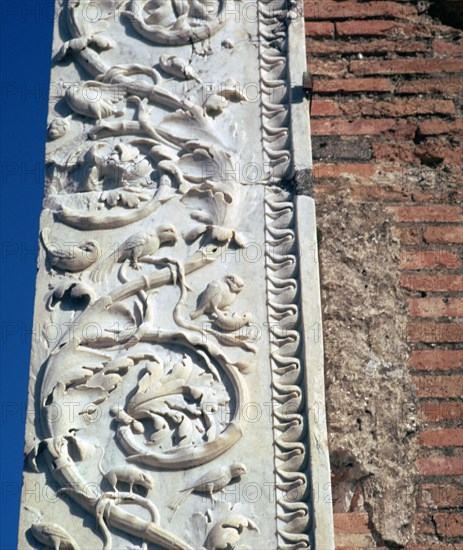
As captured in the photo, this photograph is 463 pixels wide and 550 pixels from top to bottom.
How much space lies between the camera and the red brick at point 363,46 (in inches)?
182

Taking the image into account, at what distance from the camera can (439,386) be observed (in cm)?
395

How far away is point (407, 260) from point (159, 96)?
3.41ft

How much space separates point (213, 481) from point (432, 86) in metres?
1.76

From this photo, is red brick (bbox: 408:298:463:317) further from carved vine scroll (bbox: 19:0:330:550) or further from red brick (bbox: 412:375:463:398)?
carved vine scroll (bbox: 19:0:330:550)

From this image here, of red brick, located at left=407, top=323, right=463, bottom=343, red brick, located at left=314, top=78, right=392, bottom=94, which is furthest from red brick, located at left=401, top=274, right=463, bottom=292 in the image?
red brick, located at left=314, top=78, right=392, bottom=94

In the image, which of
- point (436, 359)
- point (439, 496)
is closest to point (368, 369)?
point (436, 359)

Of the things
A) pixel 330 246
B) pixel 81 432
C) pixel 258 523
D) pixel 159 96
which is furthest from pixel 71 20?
pixel 258 523

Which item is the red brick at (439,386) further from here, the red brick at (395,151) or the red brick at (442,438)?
the red brick at (395,151)

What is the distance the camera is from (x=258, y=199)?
416 centimetres

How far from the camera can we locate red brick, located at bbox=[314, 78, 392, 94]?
453 cm

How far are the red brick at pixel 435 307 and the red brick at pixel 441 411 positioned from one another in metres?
0.32

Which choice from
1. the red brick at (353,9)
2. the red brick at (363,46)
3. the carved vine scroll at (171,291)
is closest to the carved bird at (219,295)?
the carved vine scroll at (171,291)

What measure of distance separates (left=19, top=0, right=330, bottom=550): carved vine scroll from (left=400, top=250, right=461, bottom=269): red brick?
1.29 ft

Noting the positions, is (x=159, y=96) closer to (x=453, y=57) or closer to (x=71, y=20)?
(x=71, y=20)
